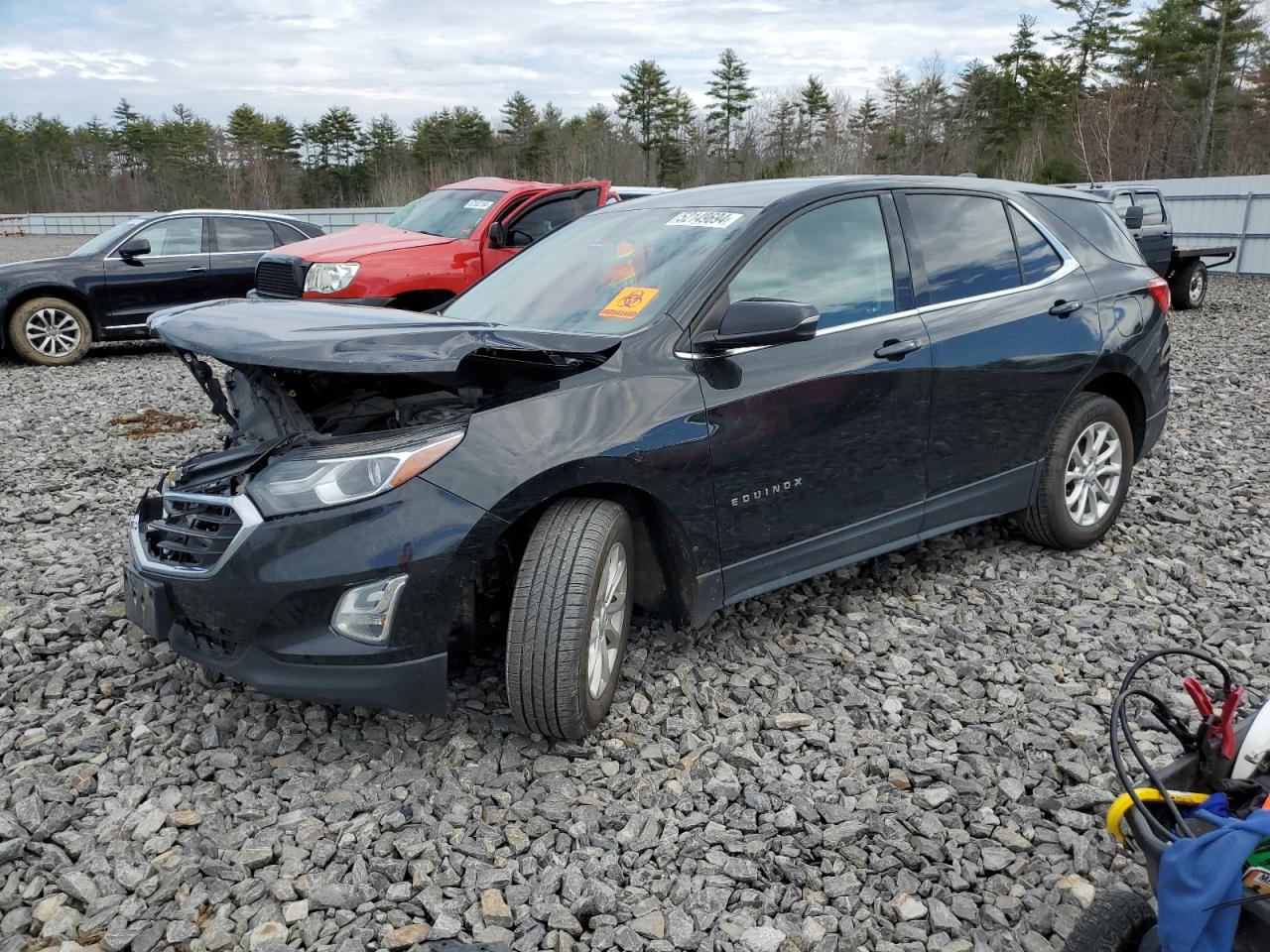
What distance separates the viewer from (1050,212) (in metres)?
4.55

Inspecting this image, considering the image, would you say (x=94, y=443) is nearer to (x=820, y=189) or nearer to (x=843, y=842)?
(x=820, y=189)

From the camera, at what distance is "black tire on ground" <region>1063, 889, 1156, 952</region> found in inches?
75.5

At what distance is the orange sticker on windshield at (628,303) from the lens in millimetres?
3305

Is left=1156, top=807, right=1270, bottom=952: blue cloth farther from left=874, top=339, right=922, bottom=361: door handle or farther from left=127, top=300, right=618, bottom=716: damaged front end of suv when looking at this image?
left=874, top=339, right=922, bottom=361: door handle

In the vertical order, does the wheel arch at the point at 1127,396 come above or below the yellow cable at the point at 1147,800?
above

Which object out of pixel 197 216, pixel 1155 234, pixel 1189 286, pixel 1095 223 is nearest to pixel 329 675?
pixel 1095 223

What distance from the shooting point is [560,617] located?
278 centimetres

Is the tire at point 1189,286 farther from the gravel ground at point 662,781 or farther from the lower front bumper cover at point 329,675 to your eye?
the lower front bumper cover at point 329,675

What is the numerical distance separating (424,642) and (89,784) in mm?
1140

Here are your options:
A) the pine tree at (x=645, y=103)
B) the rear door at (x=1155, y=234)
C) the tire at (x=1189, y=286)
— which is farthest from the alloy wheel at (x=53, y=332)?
the pine tree at (x=645, y=103)

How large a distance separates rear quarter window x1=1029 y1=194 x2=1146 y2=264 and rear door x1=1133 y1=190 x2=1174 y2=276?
1013 cm

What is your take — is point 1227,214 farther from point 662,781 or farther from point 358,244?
point 662,781

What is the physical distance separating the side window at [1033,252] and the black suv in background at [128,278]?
27.9 ft

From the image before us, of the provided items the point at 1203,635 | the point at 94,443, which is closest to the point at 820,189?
the point at 1203,635
